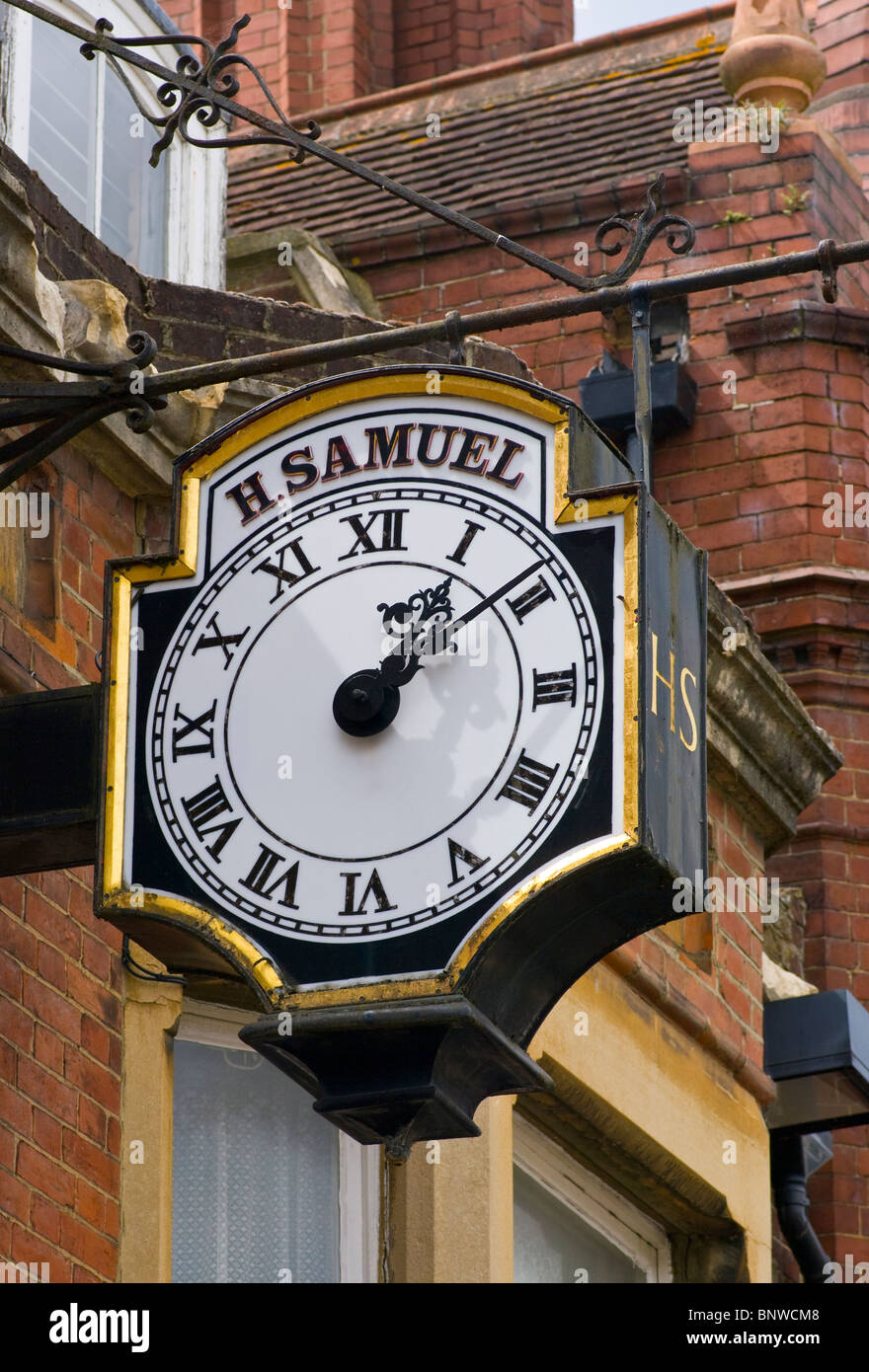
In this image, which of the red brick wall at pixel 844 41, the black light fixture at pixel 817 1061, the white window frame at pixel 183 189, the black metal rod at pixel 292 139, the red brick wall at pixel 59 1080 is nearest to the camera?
the black metal rod at pixel 292 139

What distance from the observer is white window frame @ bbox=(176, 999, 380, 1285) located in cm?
779

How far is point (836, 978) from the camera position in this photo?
43.7 ft

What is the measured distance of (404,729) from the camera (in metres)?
5.50

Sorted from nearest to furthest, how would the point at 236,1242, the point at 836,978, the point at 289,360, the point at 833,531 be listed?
the point at 289,360, the point at 236,1242, the point at 836,978, the point at 833,531

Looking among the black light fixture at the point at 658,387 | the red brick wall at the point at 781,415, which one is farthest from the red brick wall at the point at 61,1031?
the black light fixture at the point at 658,387

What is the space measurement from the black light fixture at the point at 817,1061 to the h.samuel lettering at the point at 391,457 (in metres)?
4.97

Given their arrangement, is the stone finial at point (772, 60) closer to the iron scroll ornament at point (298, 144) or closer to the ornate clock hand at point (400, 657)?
the iron scroll ornament at point (298, 144)

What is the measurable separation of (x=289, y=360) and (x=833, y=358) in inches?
358

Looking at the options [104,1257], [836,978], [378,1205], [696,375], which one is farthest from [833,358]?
[104,1257]

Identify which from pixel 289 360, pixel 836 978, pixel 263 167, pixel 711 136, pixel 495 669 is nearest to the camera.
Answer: pixel 495 669

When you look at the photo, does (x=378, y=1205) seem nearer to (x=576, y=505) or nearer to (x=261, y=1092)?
(x=261, y=1092)

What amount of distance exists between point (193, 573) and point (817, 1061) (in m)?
5.13

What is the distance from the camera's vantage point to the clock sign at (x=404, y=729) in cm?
529

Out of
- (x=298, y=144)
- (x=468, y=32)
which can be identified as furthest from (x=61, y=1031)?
(x=468, y=32)
